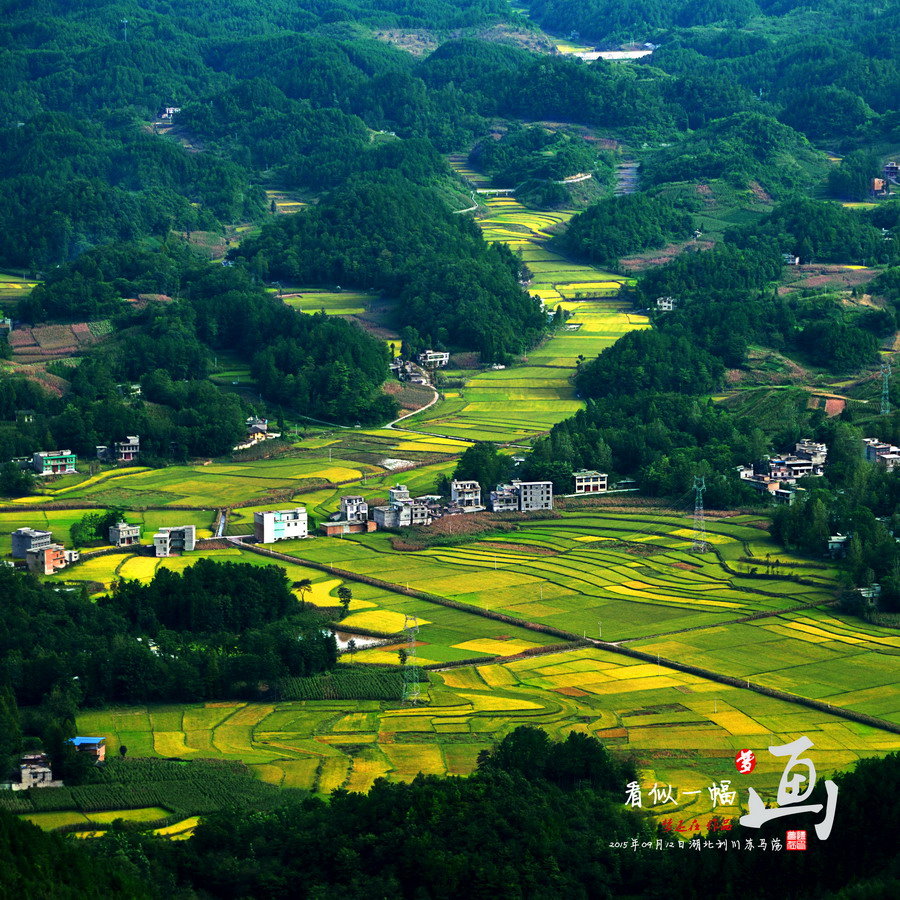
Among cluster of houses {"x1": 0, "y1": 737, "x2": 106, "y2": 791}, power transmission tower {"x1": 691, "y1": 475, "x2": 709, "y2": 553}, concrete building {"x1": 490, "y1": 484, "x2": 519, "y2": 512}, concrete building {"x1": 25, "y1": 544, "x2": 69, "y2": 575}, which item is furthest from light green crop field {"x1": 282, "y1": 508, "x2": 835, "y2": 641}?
cluster of houses {"x1": 0, "y1": 737, "x2": 106, "y2": 791}

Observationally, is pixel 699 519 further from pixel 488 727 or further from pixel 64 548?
pixel 488 727

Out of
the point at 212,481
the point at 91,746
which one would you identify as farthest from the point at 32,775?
the point at 212,481

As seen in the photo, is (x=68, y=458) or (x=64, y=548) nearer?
(x=64, y=548)

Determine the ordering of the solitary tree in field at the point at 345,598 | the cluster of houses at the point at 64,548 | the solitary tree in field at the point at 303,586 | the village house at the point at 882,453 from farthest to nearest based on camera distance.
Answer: the village house at the point at 882,453 → the cluster of houses at the point at 64,548 → the solitary tree in field at the point at 303,586 → the solitary tree in field at the point at 345,598

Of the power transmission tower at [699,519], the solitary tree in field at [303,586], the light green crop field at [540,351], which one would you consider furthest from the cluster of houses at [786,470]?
the solitary tree in field at [303,586]

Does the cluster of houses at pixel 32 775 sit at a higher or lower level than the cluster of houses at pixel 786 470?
lower

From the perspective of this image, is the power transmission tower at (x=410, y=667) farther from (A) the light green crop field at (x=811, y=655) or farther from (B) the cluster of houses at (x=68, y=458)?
(B) the cluster of houses at (x=68, y=458)

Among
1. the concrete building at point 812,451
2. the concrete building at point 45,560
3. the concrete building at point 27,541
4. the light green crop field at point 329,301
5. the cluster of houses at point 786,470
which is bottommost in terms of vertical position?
the concrete building at point 45,560
